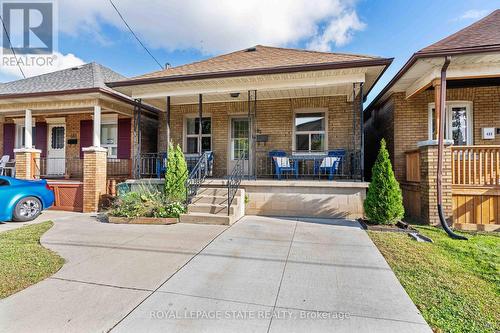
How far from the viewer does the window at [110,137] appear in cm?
1072

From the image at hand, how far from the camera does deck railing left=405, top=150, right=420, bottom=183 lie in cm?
668

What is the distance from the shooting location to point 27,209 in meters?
6.79

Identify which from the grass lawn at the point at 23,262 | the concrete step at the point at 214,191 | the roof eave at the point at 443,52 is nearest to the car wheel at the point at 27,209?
the grass lawn at the point at 23,262

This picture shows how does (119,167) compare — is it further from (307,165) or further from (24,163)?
(307,165)

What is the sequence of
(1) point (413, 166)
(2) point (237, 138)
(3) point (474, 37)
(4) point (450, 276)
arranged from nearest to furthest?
1. (4) point (450, 276)
2. (3) point (474, 37)
3. (1) point (413, 166)
4. (2) point (237, 138)

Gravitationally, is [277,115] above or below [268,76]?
below

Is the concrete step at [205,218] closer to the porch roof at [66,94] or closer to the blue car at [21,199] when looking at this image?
the blue car at [21,199]

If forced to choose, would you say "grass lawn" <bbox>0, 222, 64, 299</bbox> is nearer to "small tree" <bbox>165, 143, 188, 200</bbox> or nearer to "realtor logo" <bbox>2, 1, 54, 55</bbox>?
"small tree" <bbox>165, 143, 188, 200</bbox>

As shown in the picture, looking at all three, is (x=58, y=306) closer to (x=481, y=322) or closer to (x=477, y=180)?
(x=481, y=322)

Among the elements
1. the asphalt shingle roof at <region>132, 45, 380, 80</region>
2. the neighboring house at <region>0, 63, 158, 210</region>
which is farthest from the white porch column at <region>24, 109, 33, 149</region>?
the asphalt shingle roof at <region>132, 45, 380, 80</region>

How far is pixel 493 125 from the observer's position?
728 centimetres

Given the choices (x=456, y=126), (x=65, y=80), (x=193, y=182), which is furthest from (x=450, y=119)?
(x=65, y=80)

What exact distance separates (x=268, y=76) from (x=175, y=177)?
3.72 m

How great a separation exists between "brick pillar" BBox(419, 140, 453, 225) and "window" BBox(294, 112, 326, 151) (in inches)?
137
